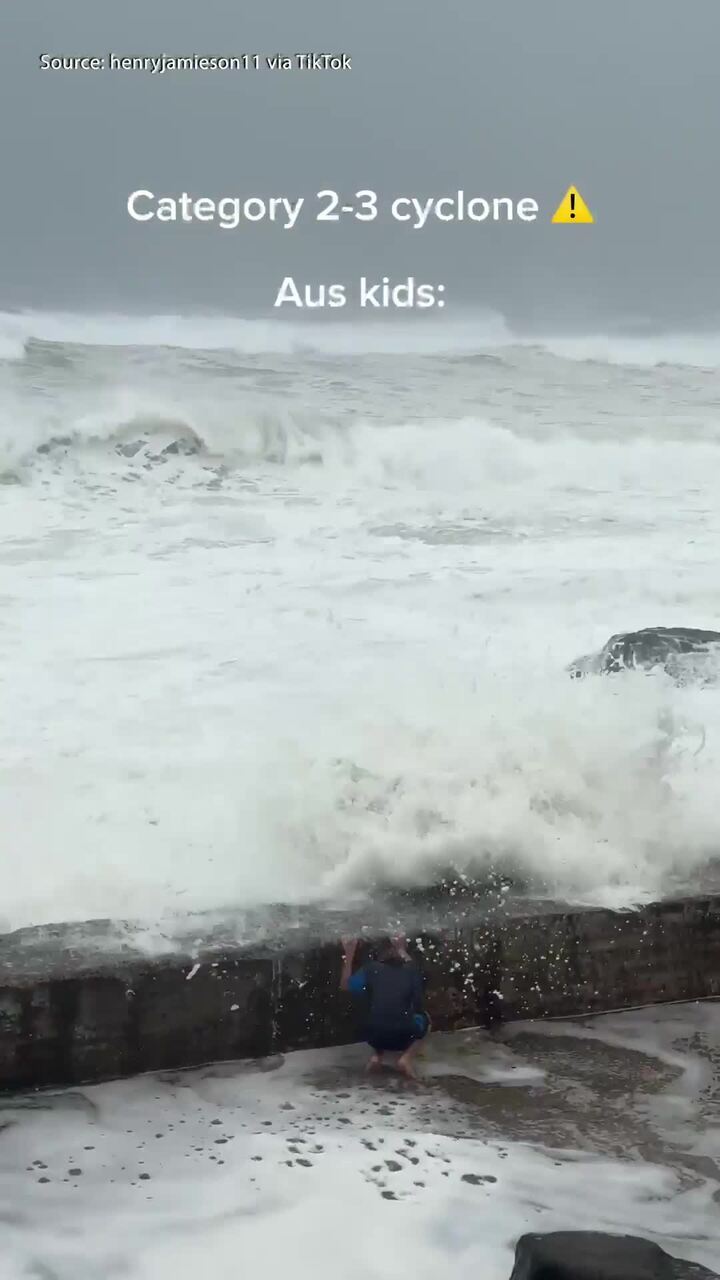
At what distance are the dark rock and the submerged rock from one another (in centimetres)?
592

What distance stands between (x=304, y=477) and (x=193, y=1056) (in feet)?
31.6

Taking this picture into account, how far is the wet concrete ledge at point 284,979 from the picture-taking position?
3.30m

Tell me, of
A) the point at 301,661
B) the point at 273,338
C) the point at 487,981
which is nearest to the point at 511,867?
the point at 487,981

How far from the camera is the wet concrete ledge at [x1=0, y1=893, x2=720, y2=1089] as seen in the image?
3.30m

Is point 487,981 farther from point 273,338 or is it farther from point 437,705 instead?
point 273,338

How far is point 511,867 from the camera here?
428 centimetres

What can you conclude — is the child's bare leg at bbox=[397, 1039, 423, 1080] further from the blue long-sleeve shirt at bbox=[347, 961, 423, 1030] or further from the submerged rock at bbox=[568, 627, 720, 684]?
the submerged rock at bbox=[568, 627, 720, 684]

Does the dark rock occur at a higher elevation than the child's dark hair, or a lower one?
lower

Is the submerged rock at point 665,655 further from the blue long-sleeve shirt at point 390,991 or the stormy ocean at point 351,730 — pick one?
the blue long-sleeve shirt at point 390,991

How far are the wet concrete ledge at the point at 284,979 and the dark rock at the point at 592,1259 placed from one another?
1228mm

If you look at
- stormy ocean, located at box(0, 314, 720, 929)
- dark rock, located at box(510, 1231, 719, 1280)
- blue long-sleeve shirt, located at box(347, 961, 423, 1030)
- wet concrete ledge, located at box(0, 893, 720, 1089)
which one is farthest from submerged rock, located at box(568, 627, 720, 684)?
dark rock, located at box(510, 1231, 719, 1280)

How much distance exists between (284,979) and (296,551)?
8.55 metres

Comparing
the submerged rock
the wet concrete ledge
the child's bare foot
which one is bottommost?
the child's bare foot

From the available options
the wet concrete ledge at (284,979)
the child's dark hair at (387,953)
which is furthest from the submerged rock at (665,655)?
the child's dark hair at (387,953)
